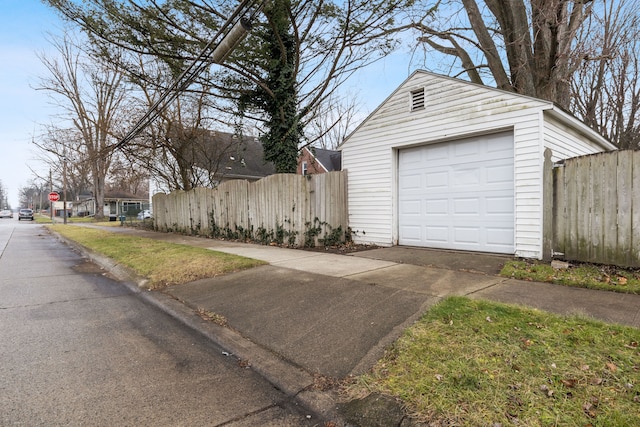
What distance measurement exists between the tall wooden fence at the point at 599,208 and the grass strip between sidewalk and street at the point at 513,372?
9.89 feet

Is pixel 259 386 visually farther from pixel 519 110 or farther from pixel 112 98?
pixel 112 98

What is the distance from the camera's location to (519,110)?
658 centimetres

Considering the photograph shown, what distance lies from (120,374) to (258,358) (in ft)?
3.86

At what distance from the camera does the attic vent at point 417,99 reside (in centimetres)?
812

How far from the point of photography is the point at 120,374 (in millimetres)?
2969

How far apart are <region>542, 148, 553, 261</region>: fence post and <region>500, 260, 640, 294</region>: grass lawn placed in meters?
0.35

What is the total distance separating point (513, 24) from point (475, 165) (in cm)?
568

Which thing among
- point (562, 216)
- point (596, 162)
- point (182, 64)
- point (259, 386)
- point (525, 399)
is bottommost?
point (259, 386)

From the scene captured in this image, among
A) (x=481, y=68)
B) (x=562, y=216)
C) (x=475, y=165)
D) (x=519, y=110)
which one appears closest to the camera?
(x=562, y=216)

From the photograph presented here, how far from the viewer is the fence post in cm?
612

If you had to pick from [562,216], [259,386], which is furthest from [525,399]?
[562,216]

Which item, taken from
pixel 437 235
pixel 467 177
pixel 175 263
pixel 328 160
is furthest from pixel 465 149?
pixel 328 160

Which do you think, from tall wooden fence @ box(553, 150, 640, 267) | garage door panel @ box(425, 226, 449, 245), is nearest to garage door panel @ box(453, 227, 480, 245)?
garage door panel @ box(425, 226, 449, 245)

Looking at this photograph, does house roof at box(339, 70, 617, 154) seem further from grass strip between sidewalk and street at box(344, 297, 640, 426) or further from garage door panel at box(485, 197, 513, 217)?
grass strip between sidewalk and street at box(344, 297, 640, 426)
